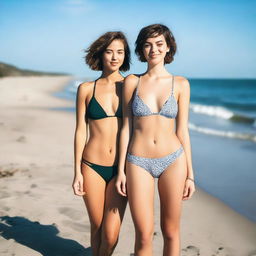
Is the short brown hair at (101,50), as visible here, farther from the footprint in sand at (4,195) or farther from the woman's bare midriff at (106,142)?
the footprint in sand at (4,195)

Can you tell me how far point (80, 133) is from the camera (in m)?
3.22

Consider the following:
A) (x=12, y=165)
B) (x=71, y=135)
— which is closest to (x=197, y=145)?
(x=71, y=135)

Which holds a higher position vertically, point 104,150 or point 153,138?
point 153,138

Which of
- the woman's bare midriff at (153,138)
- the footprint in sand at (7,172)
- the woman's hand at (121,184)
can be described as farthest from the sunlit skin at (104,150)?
the footprint in sand at (7,172)

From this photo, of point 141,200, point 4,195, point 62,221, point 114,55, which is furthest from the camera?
point 4,195

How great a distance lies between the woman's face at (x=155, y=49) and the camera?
287 cm

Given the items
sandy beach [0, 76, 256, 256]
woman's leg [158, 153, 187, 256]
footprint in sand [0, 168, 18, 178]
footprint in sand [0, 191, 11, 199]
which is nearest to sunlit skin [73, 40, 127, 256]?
woman's leg [158, 153, 187, 256]

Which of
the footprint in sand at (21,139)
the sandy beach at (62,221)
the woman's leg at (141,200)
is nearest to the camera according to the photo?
the woman's leg at (141,200)

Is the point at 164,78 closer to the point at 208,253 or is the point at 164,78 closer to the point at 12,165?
the point at 208,253

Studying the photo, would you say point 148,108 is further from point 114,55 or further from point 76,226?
point 76,226

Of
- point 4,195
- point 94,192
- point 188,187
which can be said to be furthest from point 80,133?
point 4,195

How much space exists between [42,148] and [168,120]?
640cm

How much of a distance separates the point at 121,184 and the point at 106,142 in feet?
1.36

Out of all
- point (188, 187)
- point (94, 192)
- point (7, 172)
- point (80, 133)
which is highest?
point (80, 133)
